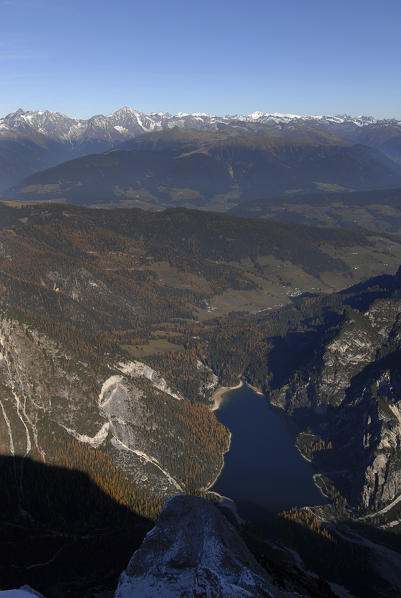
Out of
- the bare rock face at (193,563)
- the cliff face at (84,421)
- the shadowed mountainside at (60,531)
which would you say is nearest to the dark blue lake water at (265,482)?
the cliff face at (84,421)

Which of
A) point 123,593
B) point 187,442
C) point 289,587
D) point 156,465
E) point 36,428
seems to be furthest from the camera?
point 187,442

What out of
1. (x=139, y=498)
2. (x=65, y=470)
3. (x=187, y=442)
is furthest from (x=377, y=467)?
(x=65, y=470)

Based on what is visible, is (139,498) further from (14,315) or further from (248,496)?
(14,315)

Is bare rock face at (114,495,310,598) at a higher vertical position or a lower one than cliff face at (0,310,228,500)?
higher

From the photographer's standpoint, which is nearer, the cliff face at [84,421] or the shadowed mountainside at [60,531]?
the shadowed mountainside at [60,531]

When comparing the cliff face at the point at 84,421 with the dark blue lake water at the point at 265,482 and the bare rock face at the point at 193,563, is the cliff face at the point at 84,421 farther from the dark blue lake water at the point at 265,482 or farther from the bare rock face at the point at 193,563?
the bare rock face at the point at 193,563

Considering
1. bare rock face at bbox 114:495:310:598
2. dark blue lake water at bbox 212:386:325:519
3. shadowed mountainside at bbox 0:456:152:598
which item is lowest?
dark blue lake water at bbox 212:386:325:519

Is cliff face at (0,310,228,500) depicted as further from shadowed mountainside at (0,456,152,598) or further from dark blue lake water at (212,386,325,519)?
shadowed mountainside at (0,456,152,598)

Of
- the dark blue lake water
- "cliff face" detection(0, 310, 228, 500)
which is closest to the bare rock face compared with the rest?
"cliff face" detection(0, 310, 228, 500)
